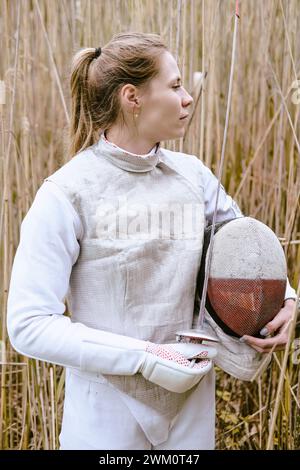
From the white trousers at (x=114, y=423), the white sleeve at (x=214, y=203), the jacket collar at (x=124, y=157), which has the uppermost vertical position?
the jacket collar at (x=124, y=157)

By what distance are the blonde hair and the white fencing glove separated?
0.36 metres

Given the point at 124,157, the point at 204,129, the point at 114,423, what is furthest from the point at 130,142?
the point at 204,129

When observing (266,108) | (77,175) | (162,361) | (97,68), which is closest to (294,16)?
(266,108)

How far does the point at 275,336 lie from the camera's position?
1119 millimetres

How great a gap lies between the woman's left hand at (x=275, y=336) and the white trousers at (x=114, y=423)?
0.14 meters

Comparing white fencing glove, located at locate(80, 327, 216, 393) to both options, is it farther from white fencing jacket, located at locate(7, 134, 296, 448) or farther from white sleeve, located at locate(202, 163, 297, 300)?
white sleeve, located at locate(202, 163, 297, 300)

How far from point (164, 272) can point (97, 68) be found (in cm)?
37

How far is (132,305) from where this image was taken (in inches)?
43.4

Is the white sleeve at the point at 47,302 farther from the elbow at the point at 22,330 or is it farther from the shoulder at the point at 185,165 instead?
the shoulder at the point at 185,165

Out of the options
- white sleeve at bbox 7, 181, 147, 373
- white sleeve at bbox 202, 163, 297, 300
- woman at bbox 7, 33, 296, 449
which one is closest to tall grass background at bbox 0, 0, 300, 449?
white sleeve at bbox 202, 163, 297, 300

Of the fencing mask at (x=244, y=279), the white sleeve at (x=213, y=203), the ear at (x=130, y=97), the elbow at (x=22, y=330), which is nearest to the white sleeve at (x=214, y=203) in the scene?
the white sleeve at (x=213, y=203)

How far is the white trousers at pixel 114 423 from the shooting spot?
111 cm

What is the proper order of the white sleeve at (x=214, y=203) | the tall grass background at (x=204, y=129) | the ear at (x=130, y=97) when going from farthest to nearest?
the tall grass background at (x=204, y=129) → the white sleeve at (x=214, y=203) → the ear at (x=130, y=97)

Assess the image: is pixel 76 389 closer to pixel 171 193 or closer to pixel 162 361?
pixel 162 361
